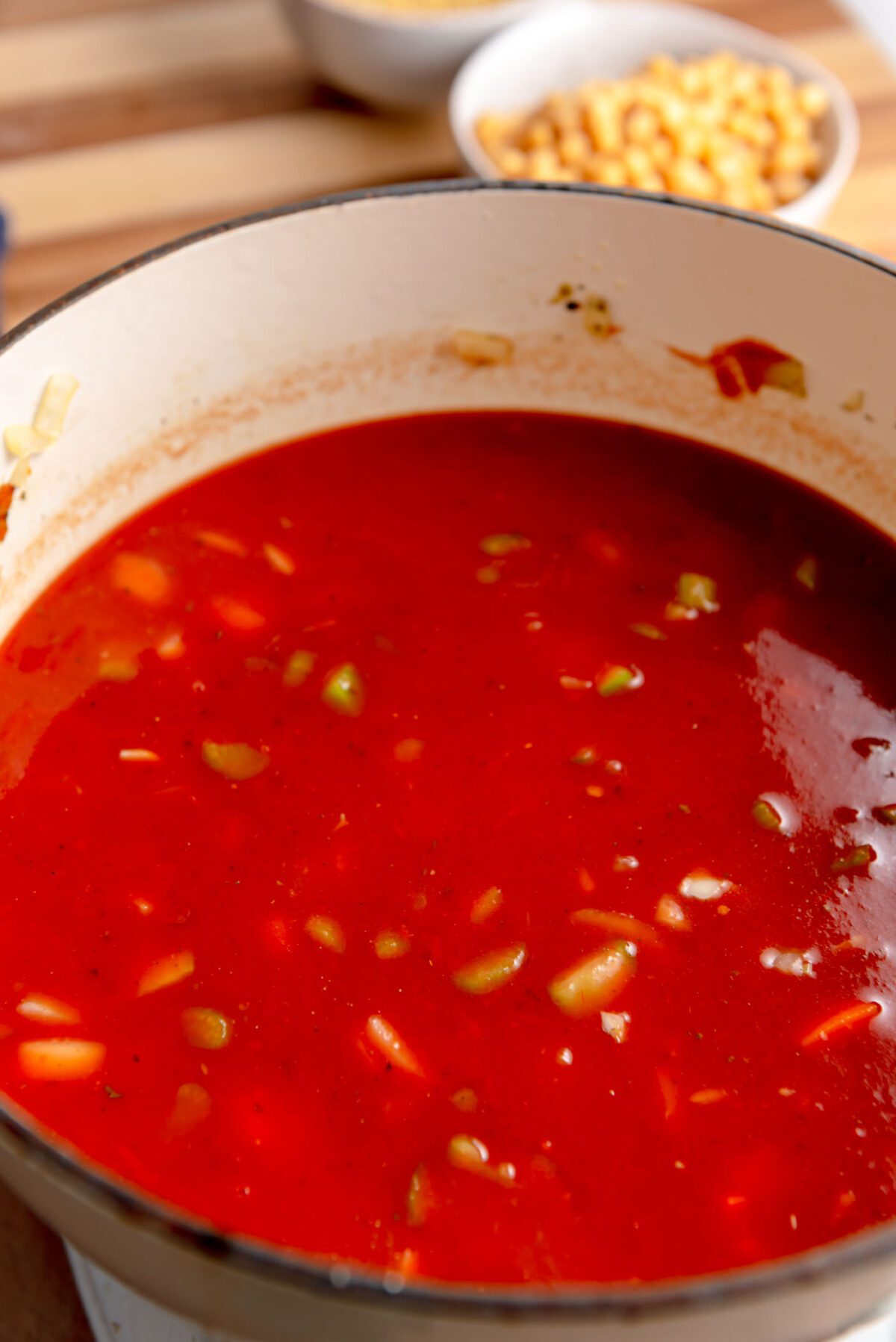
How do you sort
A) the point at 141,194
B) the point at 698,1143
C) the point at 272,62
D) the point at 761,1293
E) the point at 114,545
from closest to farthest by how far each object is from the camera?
the point at 761,1293
the point at 698,1143
the point at 114,545
the point at 141,194
the point at 272,62

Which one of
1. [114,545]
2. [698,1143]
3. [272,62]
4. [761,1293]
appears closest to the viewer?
[761,1293]

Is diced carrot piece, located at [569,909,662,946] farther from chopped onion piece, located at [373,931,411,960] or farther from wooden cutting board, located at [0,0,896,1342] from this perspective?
wooden cutting board, located at [0,0,896,1342]

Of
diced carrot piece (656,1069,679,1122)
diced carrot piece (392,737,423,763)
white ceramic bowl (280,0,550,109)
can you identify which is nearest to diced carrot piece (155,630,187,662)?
diced carrot piece (392,737,423,763)

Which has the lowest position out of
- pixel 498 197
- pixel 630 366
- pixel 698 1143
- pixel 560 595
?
pixel 698 1143

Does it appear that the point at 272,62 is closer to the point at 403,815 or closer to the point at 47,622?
the point at 47,622

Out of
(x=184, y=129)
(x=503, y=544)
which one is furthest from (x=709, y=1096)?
(x=184, y=129)

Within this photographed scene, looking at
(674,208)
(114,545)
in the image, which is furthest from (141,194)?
(674,208)
